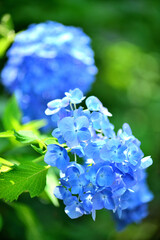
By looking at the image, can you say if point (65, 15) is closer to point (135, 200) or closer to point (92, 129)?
point (135, 200)

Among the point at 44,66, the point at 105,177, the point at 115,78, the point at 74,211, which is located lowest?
the point at 115,78

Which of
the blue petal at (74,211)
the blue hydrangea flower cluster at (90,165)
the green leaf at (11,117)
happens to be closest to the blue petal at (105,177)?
the blue hydrangea flower cluster at (90,165)

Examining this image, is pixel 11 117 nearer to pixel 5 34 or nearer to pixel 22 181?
pixel 5 34

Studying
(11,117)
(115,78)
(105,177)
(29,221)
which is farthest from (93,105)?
(115,78)

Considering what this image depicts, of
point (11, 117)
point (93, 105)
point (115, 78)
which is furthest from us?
point (115, 78)

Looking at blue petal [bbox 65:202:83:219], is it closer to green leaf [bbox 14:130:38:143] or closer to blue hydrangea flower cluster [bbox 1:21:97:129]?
green leaf [bbox 14:130:38:143]

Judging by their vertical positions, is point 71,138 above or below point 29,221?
above
